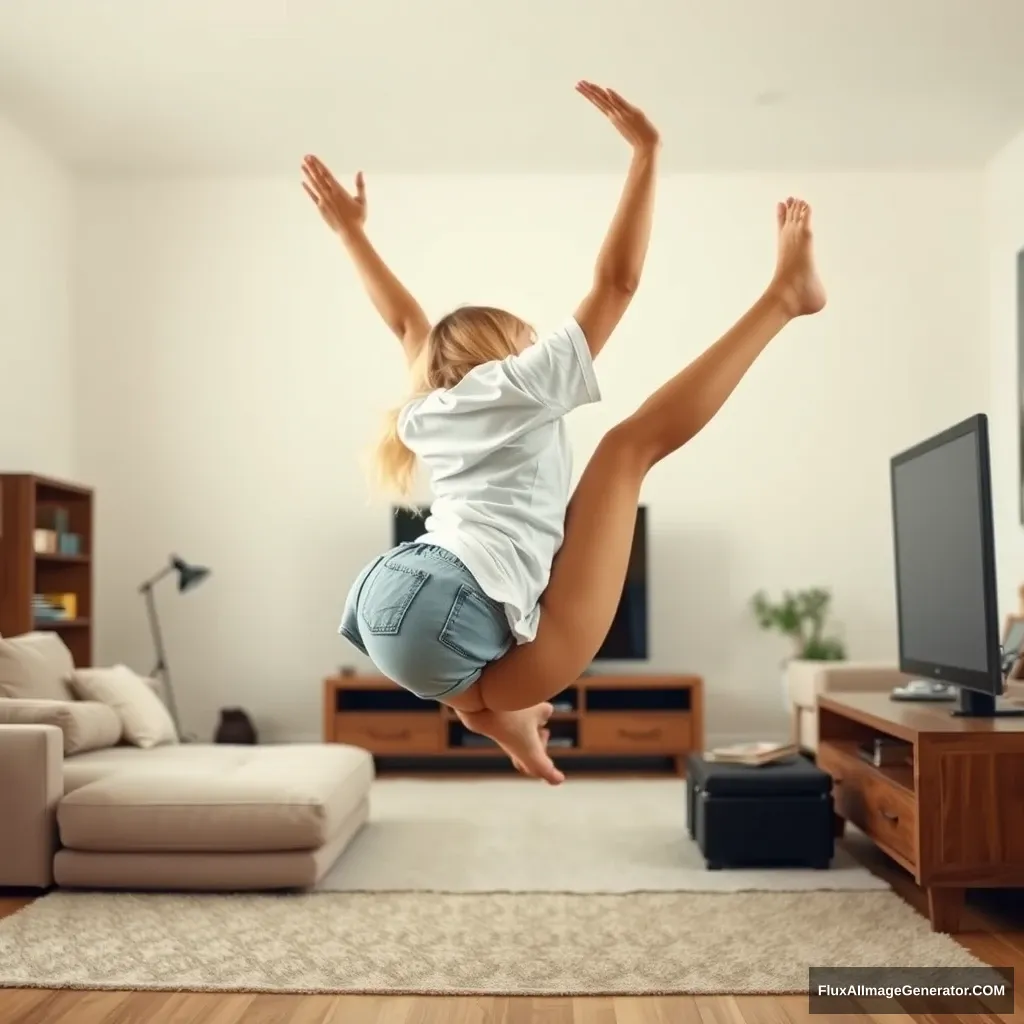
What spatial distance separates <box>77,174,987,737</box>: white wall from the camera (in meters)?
7.17

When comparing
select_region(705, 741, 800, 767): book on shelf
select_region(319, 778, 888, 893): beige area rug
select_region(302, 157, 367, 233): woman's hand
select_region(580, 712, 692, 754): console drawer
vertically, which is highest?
select_region(302, 157, 367, 233): woman's hand

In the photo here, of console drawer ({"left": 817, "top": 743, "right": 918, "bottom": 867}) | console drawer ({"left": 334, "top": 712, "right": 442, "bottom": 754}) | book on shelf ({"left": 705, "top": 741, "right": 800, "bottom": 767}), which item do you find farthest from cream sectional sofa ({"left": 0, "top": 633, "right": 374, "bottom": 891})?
console drawer ({"left": 334, "top": 712, "right": 442, "bottom": 754})

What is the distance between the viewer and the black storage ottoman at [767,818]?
419 centimetres

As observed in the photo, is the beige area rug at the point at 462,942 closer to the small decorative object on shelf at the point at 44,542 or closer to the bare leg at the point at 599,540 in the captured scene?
the bare leg at the point at 599,540

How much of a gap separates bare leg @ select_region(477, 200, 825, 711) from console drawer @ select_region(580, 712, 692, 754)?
4597 mm

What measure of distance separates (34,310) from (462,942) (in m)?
4.64

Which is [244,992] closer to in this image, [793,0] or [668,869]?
[668,869]

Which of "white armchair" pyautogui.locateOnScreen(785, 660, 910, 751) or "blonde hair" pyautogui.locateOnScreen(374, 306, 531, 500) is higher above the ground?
"blonde hair" pyautogui.locateOnScreen(374, 306, 531, 500)

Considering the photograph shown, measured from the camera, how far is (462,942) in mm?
3373

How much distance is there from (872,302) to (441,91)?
2771 millimetres

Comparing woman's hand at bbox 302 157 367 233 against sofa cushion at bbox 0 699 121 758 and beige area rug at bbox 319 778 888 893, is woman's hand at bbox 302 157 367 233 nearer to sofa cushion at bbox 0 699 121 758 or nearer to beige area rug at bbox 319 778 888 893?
beige area rug at bbox 319 778 888 893

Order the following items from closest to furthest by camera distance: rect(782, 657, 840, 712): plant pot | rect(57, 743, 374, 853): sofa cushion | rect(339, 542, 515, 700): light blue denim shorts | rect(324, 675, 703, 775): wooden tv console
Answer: rect(339, 542, 515, 700): light blue denim shorts
rect(57, 743, 374, 853): sofa cushion
rect(782, 657, 840, 712): plant pot
rect(324, 675, 703, 775): wooden tv console

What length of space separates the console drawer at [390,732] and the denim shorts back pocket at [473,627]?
4.71 metres

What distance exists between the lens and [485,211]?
729cm
